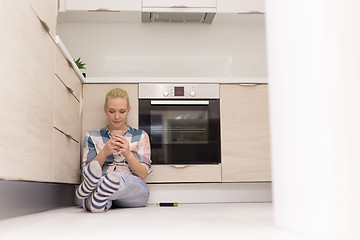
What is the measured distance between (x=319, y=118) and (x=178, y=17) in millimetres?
2649

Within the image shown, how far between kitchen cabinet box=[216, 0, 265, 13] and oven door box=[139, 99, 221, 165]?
0.80 meters

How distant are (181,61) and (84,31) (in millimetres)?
845

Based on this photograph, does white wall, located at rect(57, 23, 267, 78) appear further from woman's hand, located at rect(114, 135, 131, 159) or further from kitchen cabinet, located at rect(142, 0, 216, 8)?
woman's hand, located at rect(114, 135, 131, 159)

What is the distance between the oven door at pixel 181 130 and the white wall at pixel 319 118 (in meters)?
1.92

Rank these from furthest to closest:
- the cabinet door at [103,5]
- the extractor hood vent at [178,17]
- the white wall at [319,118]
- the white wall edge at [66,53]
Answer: the extractor hood vent at [178,17] → the cabinet door at [103,5] → the white wall edge at [66,53] → the white wall at [319,118]

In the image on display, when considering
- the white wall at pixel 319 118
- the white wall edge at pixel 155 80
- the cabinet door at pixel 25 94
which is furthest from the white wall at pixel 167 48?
the white wall at pixel 319 118

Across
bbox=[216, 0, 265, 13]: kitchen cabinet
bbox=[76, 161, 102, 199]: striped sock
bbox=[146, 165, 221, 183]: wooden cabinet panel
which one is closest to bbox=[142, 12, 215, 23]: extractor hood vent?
bbox=[216, 0, 265, 13]: kitchen cabinet

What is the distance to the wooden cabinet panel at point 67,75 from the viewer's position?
219 cm

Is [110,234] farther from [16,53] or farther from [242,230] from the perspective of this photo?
[16,53]

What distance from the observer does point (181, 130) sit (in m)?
2.92

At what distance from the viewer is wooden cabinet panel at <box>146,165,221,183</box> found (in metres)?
2.85

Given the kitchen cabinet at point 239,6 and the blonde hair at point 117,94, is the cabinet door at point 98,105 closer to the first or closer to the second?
the blonde hair at point 117,94

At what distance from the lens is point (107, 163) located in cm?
255

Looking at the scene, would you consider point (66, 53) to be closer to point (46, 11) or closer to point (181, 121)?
point (46, 11)
